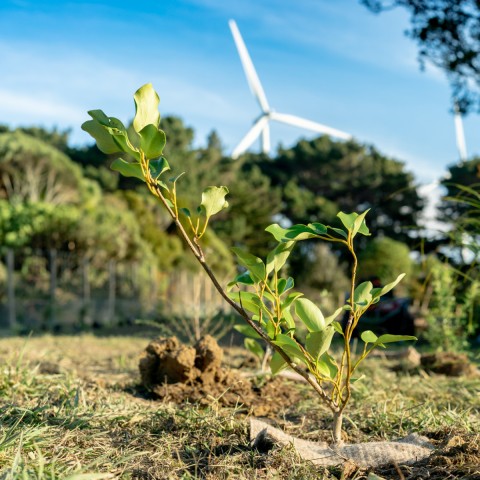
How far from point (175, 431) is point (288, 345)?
2.19 feet

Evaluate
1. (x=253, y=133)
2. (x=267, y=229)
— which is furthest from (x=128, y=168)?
(x=253, y=133)

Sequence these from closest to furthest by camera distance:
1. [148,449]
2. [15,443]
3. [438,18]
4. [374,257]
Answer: [15,443] → [148,449] → [438,18] → [374,257]

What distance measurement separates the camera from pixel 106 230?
14.0 metres

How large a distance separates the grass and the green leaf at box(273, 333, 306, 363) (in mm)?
316

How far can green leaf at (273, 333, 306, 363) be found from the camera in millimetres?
2043

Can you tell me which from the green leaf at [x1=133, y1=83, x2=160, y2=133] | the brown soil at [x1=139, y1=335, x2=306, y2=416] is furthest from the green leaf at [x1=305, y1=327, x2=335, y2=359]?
the brown soil at [x1=139, y1=335, x2=306, y2=416]

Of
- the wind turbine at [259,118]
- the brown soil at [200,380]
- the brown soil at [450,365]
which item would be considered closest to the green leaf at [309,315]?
the brown soil at [200,380]

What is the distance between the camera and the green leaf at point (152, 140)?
1.89 metres

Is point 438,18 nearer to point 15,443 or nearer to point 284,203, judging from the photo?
point 15,443

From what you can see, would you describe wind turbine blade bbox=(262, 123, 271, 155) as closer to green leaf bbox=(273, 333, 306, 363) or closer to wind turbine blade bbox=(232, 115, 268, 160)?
wind turbine blade bbox=(232, 115, 268, 160)

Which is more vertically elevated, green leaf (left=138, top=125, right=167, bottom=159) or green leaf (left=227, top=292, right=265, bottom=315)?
green leaf (left=138, top=125, right=167, bottom=159)

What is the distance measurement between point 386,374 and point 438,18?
34.3 ft

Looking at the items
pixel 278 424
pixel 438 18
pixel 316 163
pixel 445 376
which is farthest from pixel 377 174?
pixel 278 424

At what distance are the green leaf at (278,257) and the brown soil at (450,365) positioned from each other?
3.05 metres
